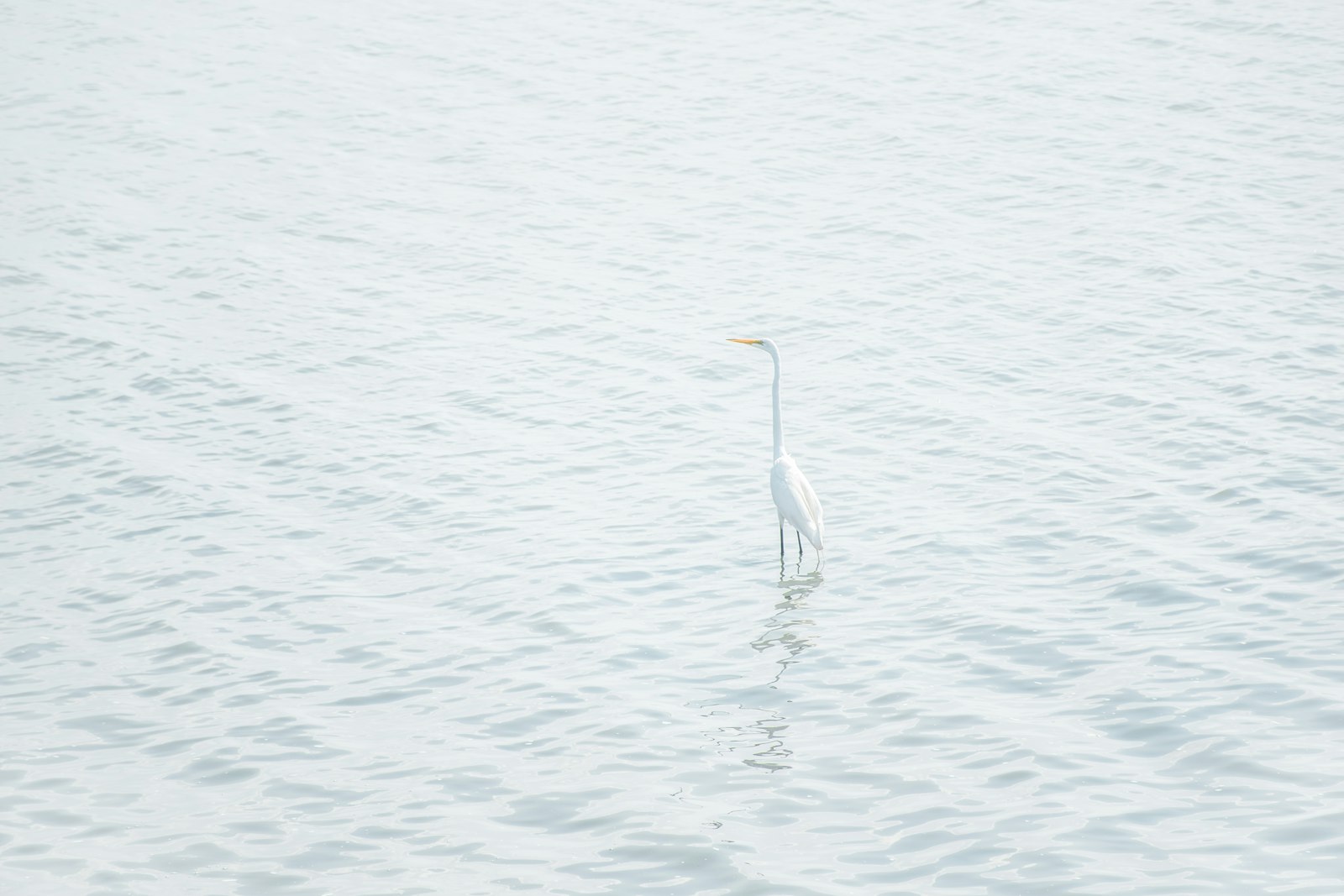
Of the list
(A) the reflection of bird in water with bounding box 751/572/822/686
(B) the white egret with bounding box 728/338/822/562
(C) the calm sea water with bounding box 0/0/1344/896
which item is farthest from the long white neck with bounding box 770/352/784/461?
(A) the reflection of bird in water with bounding box 751/572/822/686

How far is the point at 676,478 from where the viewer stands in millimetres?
14055

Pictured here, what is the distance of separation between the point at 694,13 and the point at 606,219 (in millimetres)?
13472

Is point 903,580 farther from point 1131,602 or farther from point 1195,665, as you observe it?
point 1195,665

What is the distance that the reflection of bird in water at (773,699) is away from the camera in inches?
354

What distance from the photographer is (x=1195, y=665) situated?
32.0 feet

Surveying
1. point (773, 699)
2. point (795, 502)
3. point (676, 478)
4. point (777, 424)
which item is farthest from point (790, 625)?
point (676, 478)

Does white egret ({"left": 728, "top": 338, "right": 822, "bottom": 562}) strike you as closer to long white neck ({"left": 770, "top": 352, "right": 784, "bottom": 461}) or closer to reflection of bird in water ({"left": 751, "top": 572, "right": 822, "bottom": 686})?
long white neck ({"left": 770, "top": 352, "right": 784, "bottom": 461})

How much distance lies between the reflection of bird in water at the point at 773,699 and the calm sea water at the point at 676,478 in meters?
0.04

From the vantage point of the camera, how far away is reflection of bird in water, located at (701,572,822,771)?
9.00m

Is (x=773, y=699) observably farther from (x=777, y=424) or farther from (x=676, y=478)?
(x=676, y=478)

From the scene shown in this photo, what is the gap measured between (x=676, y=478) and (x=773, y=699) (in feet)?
15.3

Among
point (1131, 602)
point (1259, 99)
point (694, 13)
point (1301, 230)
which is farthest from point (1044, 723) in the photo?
point (694, 13)

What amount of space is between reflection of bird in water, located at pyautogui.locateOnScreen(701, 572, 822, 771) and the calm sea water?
38 millimetres

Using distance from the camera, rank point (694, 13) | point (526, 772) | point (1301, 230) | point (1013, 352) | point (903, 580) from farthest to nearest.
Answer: point (694, 13) < point (1301, 230) < point (1013, 352) < point (903, 580) < point (526, 772)
